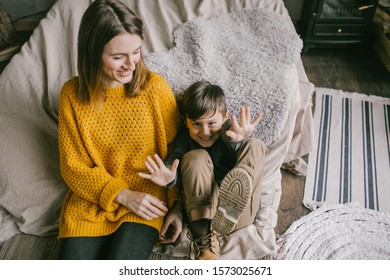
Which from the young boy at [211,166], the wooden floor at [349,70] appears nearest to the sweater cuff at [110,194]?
the young boy at [211,166]

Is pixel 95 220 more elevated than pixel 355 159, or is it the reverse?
pixel 95 220

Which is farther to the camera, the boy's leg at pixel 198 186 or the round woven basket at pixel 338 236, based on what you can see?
the round woven basket at pixel 338 236

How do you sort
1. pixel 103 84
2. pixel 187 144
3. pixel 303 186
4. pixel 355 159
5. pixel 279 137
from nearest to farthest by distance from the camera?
pixel 103 84
pixel 187 144
pixel 279 137
pixel 303 186
pixel 355 159

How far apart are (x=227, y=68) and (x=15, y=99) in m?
0.78

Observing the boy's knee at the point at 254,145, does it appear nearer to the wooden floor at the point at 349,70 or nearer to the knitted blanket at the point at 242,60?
the knitted blanket at the point at 242,60

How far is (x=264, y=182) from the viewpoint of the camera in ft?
4.47

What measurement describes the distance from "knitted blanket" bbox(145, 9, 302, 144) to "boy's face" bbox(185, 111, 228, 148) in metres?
0.16

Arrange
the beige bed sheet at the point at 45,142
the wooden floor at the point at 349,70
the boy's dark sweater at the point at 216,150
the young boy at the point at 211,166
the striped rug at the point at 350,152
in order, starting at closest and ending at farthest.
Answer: the young boy at the point at 211,166, the boy's dark sweater at the point at 216,150, the beige bed sheet at the point at 45,142, the striped rug at the point at 350,152, the wooden floor at the point at 349,70

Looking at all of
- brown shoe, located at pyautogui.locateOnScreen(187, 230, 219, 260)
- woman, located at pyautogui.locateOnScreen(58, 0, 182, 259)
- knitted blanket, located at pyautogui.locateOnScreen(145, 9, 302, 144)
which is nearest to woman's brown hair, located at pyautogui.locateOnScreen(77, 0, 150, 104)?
woman, located at pyautogui.locateOnScreen(58, 0, 182, 259)

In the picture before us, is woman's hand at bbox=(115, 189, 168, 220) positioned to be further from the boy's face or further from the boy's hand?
the boy's face

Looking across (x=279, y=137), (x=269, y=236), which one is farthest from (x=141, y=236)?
(x=279, y=137)

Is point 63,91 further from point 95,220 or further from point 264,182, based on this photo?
point 264,182

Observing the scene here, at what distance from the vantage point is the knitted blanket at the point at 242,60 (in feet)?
4.20

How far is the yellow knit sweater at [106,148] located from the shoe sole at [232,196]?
218 millimetres
